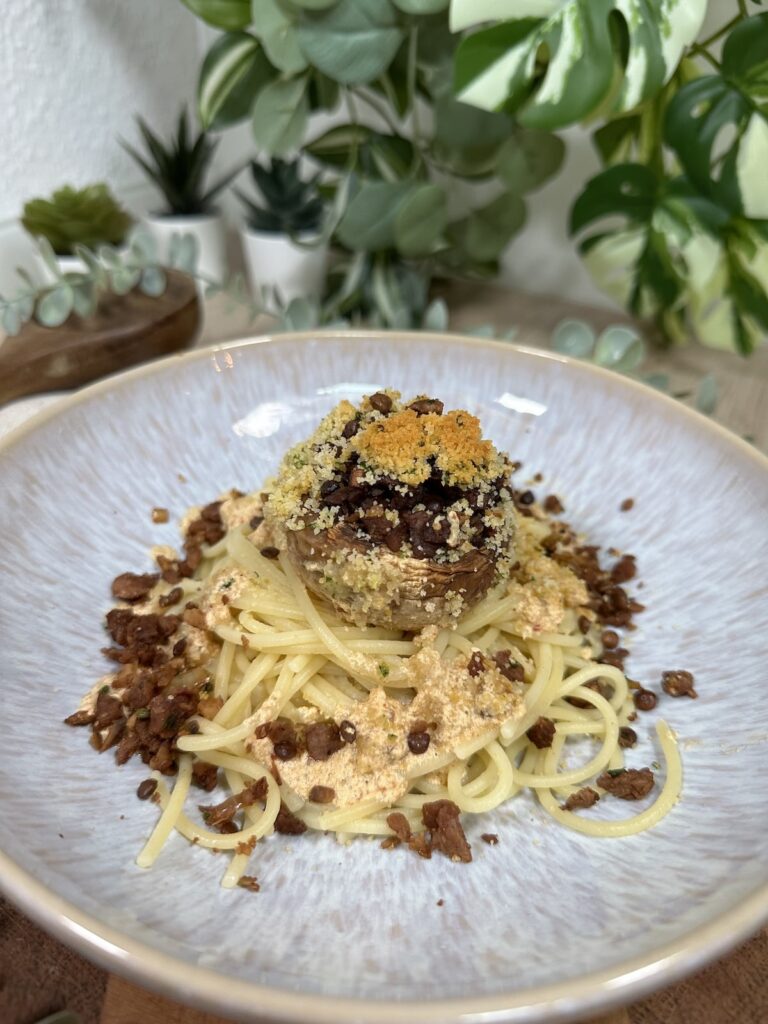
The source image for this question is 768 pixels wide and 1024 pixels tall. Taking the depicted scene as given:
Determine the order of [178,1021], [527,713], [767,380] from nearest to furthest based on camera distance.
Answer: [178,1021] → [527,713] → [767,380]

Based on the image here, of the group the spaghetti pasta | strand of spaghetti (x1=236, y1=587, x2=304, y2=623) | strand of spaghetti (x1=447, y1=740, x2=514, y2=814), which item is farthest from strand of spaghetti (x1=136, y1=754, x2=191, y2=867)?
strand of spaghetti (x1=447, y1=740, x2=514, y2=814)

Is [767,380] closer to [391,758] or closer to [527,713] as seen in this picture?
[527,713]

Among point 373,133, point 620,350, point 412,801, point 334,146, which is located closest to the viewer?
point 412,801

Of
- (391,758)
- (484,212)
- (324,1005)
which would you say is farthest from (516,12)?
(324,1005)

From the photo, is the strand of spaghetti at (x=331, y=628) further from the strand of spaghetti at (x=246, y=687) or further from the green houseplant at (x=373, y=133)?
the green houseplant at (x=373, y=133)

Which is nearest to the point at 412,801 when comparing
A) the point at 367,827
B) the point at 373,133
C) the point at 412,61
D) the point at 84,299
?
the point at 367,827

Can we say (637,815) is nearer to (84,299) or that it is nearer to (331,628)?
(331,628)

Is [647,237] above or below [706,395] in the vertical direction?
above
